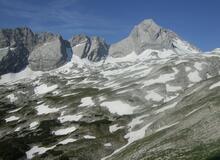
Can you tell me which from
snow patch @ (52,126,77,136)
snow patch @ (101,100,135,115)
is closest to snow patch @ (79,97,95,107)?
snow patch @ (101,100,135,115)

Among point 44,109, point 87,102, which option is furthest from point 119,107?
point 44,109

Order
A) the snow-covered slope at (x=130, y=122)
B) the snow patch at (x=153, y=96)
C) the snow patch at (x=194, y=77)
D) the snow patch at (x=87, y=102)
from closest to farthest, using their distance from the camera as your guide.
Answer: the snow-covered slope at (x=130, y=122) < the snow patch at (x=153, y=96) < the snow patch at (x=87, y=102) < the snow patch at (x=194, y=77)

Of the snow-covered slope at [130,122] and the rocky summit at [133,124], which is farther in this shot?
the snow-covered slope at [130,122]

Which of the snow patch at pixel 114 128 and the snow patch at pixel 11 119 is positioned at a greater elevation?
the snow patch at pixel 11 119

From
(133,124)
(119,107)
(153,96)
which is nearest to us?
(133,124)

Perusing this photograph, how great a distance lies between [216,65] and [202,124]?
10231 cm

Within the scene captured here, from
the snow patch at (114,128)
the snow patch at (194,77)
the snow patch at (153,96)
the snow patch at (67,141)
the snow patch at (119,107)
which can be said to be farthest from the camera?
the snow patch at (194,77)

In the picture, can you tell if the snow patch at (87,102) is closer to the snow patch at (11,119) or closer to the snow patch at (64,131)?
the snow patch at (11,119)

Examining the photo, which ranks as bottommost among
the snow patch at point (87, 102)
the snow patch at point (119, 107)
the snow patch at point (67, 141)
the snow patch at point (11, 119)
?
the snow patch at point (67, 141)

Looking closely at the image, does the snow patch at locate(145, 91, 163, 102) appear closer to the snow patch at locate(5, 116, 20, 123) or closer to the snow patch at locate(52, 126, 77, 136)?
the snow patch at locate(52, 126, 77, 136)

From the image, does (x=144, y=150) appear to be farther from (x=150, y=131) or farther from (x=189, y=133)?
(x=150, y=131)

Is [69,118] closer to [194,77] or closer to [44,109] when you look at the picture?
[44,109]

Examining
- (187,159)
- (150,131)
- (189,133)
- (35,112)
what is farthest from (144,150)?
(35,112)

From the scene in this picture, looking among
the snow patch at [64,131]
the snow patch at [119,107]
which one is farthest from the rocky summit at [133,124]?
the snow patch at [119,107]
